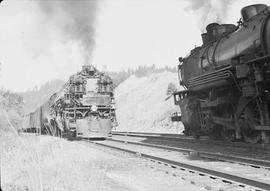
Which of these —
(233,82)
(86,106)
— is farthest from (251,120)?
(86,106)

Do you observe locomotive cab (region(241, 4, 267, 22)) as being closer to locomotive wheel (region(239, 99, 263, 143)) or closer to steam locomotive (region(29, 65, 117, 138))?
locomotive wheel (region(239, 99, 263, 143))

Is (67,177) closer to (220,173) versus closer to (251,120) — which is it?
(220,173)

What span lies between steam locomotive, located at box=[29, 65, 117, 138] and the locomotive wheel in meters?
8.98

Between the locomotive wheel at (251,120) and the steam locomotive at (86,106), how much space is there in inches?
354

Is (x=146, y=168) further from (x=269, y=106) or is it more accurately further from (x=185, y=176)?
(x=269, y=106)

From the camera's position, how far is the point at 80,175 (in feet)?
20.7

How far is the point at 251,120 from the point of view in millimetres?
10070

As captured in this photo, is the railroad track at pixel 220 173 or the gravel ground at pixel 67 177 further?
the railroad track at pixel 220 173

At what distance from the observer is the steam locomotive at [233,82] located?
9.43 metres

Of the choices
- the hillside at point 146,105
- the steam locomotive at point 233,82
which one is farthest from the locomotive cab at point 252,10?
the hillside at point 146,105

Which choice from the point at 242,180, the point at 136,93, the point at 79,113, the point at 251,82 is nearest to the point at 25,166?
the point at 242,180

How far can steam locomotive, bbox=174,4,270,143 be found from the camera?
30.9 feet

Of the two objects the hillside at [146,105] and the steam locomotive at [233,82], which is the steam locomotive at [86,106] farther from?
the hillside at [146,105]

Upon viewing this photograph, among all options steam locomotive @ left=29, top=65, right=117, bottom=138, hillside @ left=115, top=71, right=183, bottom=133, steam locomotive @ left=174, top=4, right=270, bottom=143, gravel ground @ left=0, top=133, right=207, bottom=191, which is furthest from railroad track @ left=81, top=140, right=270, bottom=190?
hillside @ left=115, top=71, right=183, bottom=133
